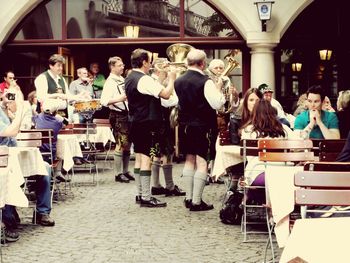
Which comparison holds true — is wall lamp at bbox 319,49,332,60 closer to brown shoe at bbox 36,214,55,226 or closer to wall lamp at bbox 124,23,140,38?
wall lamp at bbox 124,23,140,38

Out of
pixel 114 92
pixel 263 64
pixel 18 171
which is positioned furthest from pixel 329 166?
pixel 263 64

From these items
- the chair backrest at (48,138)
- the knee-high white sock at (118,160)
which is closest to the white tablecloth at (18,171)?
the chair backrest at (48,138)

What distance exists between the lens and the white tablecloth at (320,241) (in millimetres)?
3332

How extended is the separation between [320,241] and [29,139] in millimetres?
5390

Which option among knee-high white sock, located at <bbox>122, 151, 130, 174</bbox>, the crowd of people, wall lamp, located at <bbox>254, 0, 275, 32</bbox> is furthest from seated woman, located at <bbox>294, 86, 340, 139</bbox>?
wall lamp, located at <bbox>254, 0, 275, 32</bbox>

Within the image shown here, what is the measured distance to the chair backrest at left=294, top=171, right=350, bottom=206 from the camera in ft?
14.1

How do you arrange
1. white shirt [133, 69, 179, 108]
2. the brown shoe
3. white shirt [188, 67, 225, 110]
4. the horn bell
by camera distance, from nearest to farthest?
the brown shoe
white shirt [188, 67, 225, 110]
white shirt [133, 69, 179, 108]
the horn bell

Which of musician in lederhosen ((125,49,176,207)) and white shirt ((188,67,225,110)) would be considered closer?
white shirt ((188,67,225,110))

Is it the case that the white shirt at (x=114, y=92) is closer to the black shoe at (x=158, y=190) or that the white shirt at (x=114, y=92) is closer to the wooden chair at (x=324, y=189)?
the black shoe at (x=158, y=190)

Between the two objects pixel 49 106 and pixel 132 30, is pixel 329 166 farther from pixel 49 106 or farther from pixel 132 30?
pixel 132 30

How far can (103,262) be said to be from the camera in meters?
6.14

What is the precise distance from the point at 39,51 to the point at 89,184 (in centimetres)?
613

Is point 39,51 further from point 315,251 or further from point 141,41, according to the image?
point 315,251

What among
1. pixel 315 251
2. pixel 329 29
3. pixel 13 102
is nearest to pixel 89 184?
pixel 13 102
